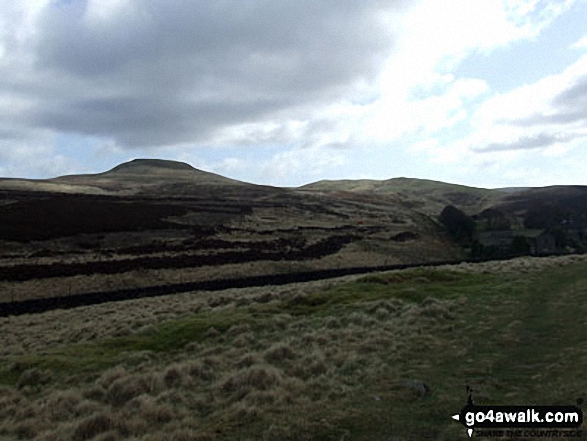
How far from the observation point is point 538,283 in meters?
34.5

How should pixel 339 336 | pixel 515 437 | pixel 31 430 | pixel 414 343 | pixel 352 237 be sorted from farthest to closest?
pixel 352 237
pixel 339 336
pixel 414 343
pixel 31 430
pixel 515 437

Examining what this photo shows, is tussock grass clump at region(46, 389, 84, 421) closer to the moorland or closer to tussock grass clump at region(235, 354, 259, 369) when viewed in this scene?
the moorland

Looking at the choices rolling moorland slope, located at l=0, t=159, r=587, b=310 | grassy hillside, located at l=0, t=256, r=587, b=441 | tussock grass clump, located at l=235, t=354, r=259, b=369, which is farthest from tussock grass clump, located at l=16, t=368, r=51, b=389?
rolling moorland slope, located at l=0, t=159, r=587, b=310

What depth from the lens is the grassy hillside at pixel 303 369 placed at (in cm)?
1069

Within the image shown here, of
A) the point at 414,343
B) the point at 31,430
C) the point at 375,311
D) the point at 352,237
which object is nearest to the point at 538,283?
the point at 375,311

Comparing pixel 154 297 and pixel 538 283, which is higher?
pixel 538 283

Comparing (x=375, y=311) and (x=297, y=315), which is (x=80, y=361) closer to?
(x=297, y=315)

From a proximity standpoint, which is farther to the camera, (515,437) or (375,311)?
(375,311)

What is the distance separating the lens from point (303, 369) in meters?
14.5

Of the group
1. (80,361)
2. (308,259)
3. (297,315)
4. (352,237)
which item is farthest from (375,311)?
(352,237)

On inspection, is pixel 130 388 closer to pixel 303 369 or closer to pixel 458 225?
pixel 303 369

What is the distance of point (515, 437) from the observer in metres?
8.80

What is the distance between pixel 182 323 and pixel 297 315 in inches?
220

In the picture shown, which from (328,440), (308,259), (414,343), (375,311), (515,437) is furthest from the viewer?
(308,259)
